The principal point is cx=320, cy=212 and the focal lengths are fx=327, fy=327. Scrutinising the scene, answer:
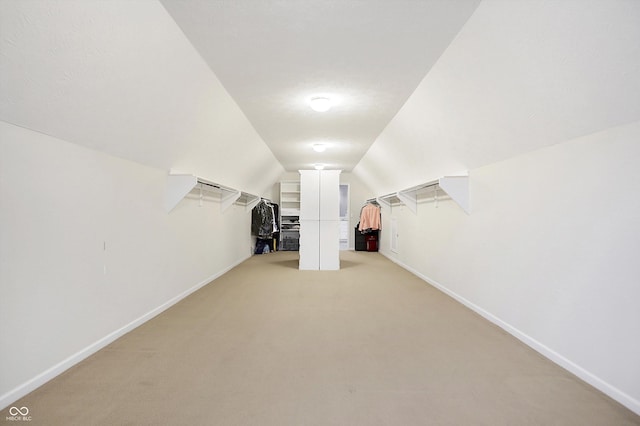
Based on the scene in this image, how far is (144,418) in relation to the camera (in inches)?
74.4

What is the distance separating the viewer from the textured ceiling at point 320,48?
2314mm

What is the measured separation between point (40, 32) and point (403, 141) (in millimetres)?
4636

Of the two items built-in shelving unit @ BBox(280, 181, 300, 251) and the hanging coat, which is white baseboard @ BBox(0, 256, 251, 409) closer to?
the hanging coat

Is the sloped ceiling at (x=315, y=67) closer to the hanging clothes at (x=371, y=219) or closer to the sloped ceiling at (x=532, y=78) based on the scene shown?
the sloped ceiling at (x=532, y=78)

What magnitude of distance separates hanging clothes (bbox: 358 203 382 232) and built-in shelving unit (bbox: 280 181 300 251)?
84.2 inches

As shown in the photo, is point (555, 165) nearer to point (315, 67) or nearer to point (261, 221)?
point (315, 67)

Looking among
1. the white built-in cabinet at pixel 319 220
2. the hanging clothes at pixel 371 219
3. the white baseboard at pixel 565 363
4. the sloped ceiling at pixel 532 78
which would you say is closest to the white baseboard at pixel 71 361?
the white built-in cabinet at pixel 319 220

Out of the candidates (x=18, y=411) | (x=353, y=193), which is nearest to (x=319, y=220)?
(x=353, y=193)

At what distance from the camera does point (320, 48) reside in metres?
2.88

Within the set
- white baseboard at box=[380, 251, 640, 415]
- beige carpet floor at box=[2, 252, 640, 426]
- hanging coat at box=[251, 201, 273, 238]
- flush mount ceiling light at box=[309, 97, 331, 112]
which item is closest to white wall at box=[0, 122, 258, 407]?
beige carpet floor at box=[2, 252, 640, 426]

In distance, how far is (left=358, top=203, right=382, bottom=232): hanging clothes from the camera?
998 centimetres

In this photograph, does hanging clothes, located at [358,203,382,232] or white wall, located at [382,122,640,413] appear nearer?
white wall, located at [382,122,640,413]

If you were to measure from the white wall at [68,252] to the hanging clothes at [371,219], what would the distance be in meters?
6.85

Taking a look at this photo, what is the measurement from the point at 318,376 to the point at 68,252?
2116mm
